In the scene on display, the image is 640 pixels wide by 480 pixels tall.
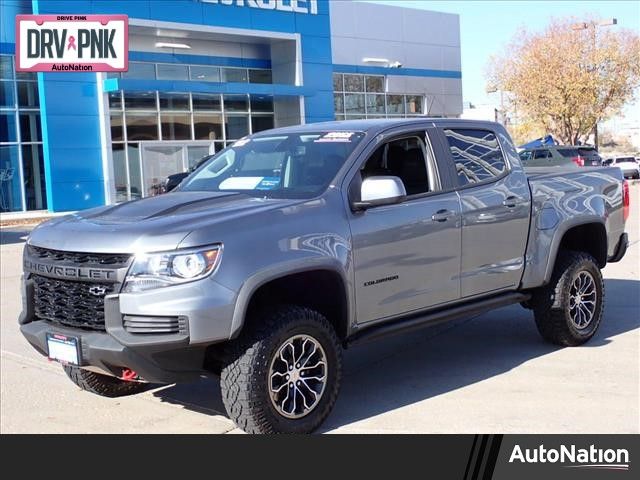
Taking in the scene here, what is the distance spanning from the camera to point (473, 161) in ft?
20.4

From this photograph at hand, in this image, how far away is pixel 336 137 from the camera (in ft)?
18.5

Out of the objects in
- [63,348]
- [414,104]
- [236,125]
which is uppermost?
[414,104]

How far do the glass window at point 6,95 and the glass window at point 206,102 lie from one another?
6292 millimetres

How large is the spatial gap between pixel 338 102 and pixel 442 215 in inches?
1173

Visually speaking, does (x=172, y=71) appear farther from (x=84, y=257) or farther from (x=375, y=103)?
(x=84, y=257)

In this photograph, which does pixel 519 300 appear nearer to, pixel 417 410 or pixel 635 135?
pixel 417 410

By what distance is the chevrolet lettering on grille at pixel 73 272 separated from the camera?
439cm

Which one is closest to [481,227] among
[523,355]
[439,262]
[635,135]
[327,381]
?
[439,262]

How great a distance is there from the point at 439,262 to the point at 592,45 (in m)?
38.5

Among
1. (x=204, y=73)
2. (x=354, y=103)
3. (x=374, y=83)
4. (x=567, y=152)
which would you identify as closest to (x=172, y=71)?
(x=204, y=73)

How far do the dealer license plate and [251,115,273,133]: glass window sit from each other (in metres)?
27.2

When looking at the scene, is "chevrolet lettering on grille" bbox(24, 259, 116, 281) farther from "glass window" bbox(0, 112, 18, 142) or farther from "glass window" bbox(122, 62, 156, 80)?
"glass window" bbox(122, 62, 156, 80)

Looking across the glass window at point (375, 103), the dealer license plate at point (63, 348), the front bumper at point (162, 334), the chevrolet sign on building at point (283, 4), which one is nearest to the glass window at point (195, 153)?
the chevrolet sign on building at point (283, 4)

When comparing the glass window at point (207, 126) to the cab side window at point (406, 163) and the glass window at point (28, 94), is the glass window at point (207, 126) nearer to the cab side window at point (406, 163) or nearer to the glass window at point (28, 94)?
the glass window at point (28, 94)
